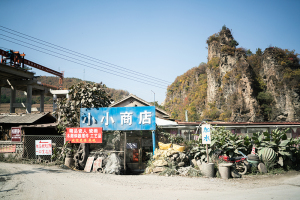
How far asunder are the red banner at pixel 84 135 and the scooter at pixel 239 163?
6.60 metres

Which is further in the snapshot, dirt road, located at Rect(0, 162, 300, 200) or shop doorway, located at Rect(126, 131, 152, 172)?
Answer: shop doorway, located at Rect(126, 131, 152, 172)

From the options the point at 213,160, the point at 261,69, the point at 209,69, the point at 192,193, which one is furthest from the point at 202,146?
the point at 209,69

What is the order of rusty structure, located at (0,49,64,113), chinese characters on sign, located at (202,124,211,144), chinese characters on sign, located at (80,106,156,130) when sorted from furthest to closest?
1. rusty structure, located at (0,49,64,113)
2. chinese characters on sign, located at (80,106,156,130)
3. chinese characters on sign, located at (202,124,211,144)

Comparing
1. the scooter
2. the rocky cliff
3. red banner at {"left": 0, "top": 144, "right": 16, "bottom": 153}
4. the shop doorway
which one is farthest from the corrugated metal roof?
the rocky cliff

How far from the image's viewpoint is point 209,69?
6806cm

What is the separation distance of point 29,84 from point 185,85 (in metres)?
76.9

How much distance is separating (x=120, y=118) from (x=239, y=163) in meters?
6.57

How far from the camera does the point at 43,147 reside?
Answer: 11.5m

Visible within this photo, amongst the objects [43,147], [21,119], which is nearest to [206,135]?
[43,147]

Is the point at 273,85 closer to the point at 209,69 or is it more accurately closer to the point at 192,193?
the point at 209,69

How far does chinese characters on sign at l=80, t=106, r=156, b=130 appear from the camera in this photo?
428 inches

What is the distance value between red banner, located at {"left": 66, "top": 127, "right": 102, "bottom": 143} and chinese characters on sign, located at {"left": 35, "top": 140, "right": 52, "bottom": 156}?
1.11 meters

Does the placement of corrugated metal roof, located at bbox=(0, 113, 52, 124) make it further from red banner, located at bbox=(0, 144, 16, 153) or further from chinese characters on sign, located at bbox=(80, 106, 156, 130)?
chinese characters on sign, located at bbox=(80, 106, 156, 130)

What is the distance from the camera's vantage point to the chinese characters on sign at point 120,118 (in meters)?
10.9
